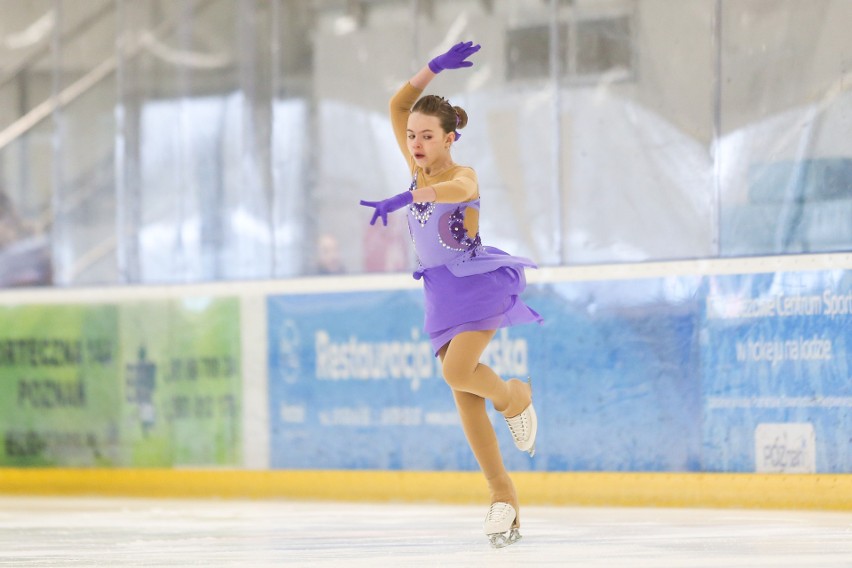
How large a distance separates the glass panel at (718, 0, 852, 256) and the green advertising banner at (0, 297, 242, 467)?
265 cm

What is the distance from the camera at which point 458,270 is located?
14.9 ft

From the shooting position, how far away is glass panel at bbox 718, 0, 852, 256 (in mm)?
6383

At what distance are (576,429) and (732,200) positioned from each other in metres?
→ 1.27

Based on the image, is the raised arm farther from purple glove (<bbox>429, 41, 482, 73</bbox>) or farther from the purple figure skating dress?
the purple figure skating dress

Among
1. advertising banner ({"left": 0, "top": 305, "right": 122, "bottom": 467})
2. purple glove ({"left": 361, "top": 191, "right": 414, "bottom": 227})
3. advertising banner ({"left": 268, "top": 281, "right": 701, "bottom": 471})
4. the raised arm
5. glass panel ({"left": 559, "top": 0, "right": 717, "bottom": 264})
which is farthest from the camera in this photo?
advertising banner ({"left": 0, "top": 305, "right": 122, "bottom": 467})

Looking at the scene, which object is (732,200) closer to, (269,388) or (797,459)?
(797,459)

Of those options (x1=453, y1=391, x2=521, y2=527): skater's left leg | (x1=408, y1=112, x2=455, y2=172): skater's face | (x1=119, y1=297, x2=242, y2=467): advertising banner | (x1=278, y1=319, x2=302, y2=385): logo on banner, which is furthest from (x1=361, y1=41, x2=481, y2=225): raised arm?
(x1=119, y1=297, x2=242, y2=467): advertising banner

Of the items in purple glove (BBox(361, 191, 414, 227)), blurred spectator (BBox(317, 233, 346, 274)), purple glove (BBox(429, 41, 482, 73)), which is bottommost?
blurred spectator (BBox(317, 233, 346, 274))

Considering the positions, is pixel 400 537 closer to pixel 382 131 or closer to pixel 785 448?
pixel 785 448

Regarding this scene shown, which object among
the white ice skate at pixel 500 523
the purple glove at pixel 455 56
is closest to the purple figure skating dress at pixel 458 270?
the purple glove at pixel 455 56

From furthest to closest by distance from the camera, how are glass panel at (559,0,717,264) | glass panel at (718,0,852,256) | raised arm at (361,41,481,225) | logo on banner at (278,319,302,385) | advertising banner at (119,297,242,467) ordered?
advertising banner at (119,297,242,467) < logo on banner at (278,319,302,385) < glass panel at (559,0,717,264) < glass panel at (718,0,852,256) < raised arm at (361,41,481,225)

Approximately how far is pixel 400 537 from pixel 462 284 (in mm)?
1091

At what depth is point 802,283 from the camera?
628 cm

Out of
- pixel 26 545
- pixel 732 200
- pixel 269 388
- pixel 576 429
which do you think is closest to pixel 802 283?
pixel 732 200
